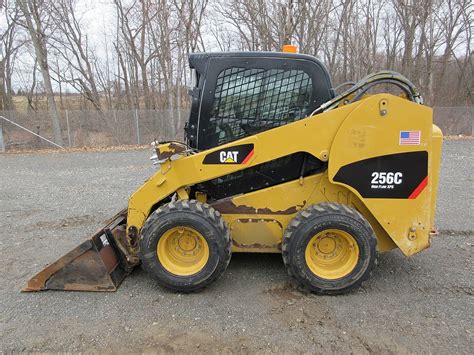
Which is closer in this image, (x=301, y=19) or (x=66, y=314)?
(x=66, y=314)

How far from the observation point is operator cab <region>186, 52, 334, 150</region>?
12.3ft

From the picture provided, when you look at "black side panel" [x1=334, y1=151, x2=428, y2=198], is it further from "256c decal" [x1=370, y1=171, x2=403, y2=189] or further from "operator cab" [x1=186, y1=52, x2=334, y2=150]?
"operator cab" [x1=186, y1=52, x2=334, y2=150]

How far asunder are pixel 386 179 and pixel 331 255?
2.90ft

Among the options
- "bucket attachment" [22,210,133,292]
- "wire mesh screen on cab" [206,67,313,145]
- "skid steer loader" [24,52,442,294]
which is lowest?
"bucket attachment" [22,210,133,292]

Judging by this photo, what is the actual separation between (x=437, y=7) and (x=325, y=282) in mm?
25642

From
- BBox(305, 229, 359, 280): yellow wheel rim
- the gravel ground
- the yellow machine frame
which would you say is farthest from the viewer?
BBox(305, 229, 359, 280): yellow wheel rim

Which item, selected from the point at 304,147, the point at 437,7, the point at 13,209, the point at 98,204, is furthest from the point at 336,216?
the point at 437,7

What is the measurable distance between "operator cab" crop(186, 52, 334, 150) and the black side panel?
2.54ft

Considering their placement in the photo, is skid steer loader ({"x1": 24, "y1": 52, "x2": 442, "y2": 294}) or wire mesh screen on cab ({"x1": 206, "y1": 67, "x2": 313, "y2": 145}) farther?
wire mesh screen on cab ({"x1": 206, "y1": 67, "x2": 313, "y2": 145})

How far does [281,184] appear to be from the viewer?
3775mm

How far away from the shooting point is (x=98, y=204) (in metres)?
6.82

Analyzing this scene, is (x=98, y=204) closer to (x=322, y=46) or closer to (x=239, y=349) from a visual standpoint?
(x=239, y=349)

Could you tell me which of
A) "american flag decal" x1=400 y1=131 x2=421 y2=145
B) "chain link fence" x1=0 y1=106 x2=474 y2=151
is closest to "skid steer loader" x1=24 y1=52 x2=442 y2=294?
"american flag decal" x1=400 y1=131 x2=421 y2=145

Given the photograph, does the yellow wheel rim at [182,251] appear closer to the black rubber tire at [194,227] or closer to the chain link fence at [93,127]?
the black rubber tire at [194,227]
